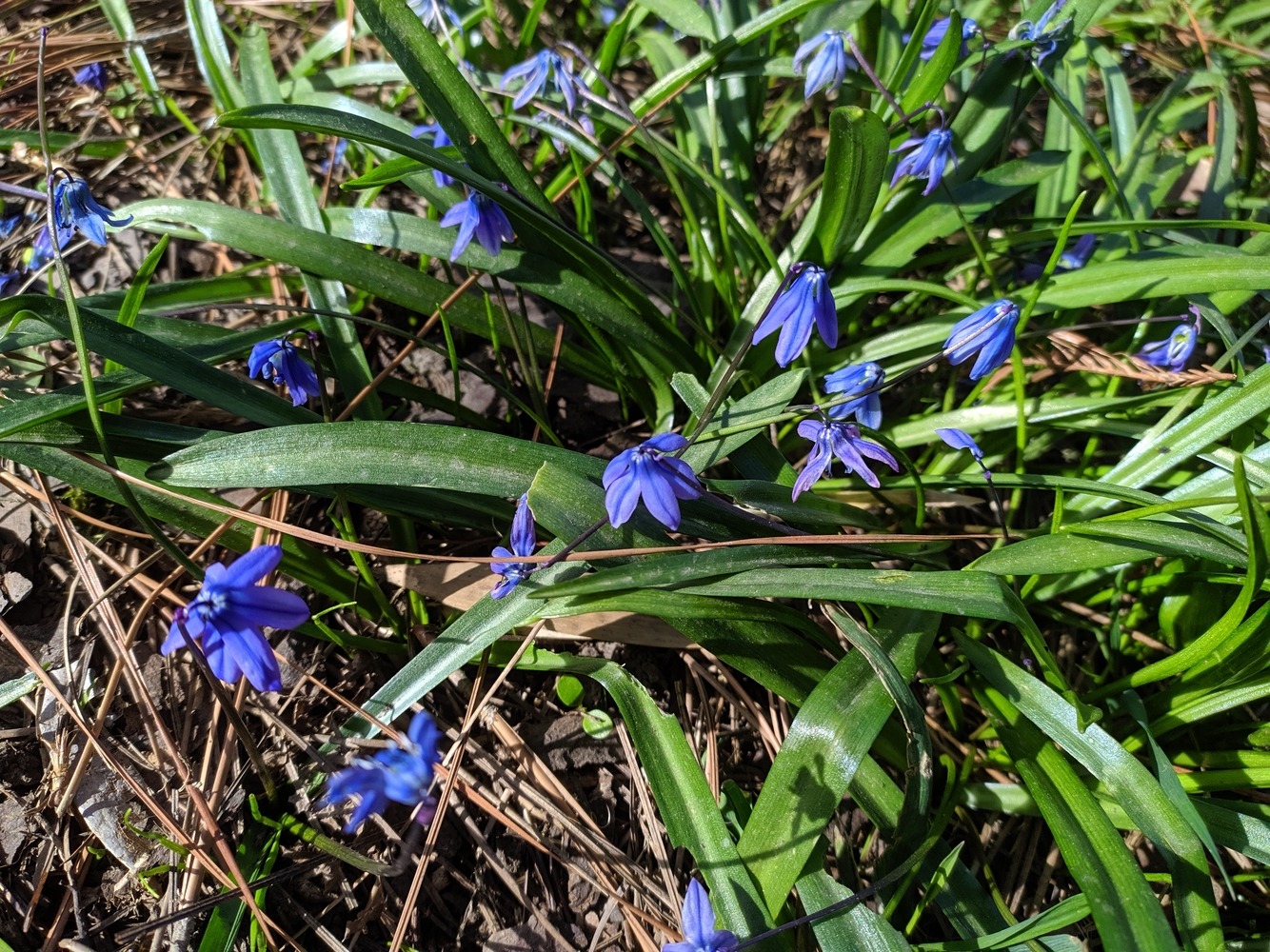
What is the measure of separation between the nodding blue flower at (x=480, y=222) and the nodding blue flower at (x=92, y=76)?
188 centimetres

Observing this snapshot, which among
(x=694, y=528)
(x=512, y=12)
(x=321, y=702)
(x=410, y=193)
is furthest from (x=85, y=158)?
(x=694, y=528)

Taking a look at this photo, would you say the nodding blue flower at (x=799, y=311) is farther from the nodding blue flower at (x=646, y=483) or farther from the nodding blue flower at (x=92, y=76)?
the nodding blue flower at (x=92, y=76)

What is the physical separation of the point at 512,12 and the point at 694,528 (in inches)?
84.2

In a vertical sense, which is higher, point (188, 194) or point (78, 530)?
Result: point (188, 194)

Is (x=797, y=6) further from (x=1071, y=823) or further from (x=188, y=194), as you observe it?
(x=188, y=194)

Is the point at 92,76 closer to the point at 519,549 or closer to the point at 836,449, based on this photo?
the point at 519,549

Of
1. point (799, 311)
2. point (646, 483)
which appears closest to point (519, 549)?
point (646, 483)

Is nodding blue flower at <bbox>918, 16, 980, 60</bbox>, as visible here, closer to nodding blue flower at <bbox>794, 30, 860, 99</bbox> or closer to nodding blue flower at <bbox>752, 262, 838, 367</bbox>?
nodding blue flower at <bbox>794, 30, 860, 99</bbox>

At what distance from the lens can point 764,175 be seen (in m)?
3.16

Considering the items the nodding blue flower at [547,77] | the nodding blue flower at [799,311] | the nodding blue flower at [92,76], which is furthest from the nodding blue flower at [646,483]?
the nodding blue flower at [92,76]

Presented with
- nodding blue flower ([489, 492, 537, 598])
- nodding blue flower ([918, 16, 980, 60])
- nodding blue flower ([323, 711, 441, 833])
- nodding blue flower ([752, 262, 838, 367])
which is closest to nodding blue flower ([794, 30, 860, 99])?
nodding blue flower ([918, 16, 980, 60])

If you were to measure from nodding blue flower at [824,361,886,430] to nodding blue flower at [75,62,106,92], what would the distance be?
271 cm

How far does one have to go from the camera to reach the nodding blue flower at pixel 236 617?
126 centimetres

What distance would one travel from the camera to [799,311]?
5.79 feet
